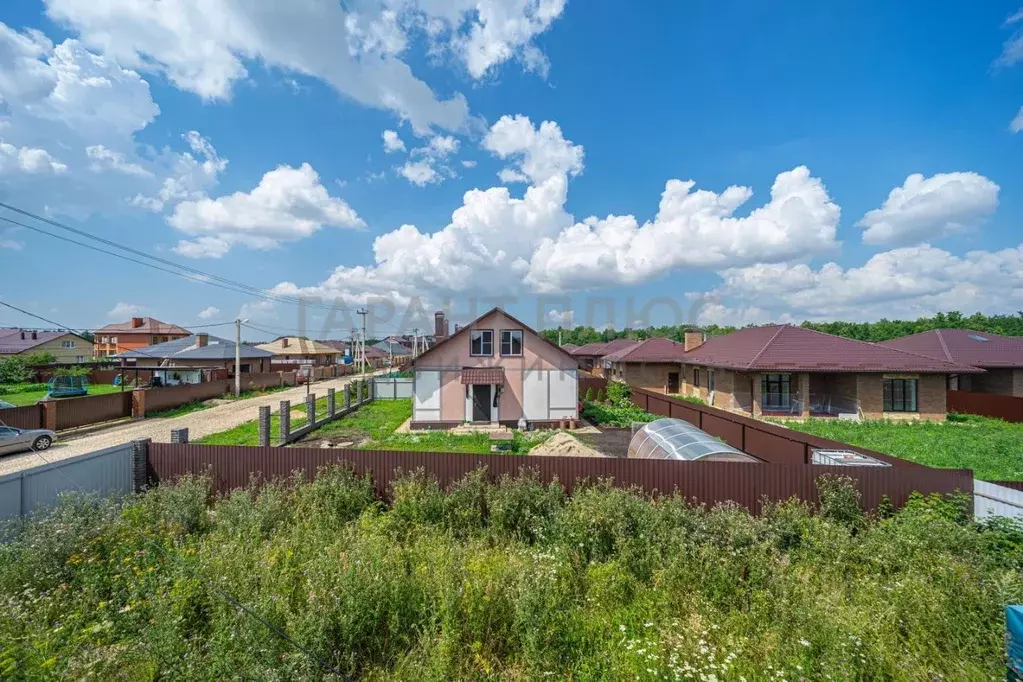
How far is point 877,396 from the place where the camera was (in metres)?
18.6

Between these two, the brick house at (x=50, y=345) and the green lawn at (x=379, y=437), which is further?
the brick house at (x=50, y=345)

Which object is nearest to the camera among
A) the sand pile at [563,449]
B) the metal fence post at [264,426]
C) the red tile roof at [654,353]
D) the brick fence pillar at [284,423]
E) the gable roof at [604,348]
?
the metal fence post at [264,426]

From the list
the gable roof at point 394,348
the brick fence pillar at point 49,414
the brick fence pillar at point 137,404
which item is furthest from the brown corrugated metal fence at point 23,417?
the gable roof at point 394,348

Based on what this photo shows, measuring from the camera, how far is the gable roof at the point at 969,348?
21.9 meters

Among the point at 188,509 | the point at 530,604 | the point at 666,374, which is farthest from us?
the point at 666,374

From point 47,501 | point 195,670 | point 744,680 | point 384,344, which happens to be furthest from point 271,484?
point 384,344

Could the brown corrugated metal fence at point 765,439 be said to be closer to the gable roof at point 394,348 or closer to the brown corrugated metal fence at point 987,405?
the brown corrugated metal fence at point 987,405

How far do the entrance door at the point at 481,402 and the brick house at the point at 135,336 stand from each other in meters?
55.8

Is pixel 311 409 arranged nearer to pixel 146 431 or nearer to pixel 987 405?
pixel 146 431

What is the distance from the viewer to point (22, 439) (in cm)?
1219

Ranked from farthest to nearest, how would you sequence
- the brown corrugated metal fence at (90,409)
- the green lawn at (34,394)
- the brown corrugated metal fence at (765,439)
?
the green lawn at (34,394), the brown corrugated metal fence at (90,409), the brown corrugated metal fence at (765,439)

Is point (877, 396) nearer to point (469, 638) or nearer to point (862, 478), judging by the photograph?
point (862, 478)

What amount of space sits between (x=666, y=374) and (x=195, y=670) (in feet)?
95.1

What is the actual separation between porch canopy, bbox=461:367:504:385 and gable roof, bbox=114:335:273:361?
22.8 metres
